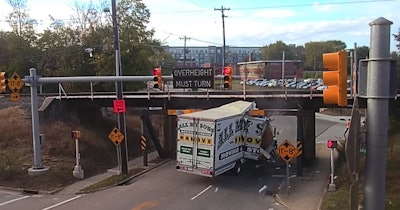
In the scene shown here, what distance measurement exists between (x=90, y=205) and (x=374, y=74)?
18436mm

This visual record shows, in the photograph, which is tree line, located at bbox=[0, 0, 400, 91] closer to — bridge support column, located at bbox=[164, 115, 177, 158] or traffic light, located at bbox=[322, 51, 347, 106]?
bridge support column, located at bbox=[164, 115, 177, 158]

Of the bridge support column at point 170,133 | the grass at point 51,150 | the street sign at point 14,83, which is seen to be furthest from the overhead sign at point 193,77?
the bridge support column at point 170,133

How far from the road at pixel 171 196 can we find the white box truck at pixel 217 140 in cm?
99

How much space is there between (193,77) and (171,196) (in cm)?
579

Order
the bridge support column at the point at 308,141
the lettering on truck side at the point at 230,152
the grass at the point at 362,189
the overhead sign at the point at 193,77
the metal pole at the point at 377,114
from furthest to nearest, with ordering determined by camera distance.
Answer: the bridge support column at the point at 308,141
the lettering on truck side at the point at 230,152
the overhead sign at the point at 193,77
the grass at the point at 362,189
the metal pole at the point at 377,114

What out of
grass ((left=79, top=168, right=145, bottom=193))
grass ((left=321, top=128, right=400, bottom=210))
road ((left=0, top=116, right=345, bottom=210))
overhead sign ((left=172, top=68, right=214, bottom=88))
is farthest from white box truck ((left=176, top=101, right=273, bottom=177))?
grass ((left=321, top=128, right=400, bottom=210))

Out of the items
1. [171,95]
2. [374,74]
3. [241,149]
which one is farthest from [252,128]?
[374,74]

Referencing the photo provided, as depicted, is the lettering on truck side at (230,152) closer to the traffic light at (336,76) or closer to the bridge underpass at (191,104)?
the bridge underpass at (191,104)

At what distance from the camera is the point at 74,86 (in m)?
49.3

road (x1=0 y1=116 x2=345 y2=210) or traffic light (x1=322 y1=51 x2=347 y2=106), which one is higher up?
traffic light (x1=322 y1=51 x2=347 y2=106)

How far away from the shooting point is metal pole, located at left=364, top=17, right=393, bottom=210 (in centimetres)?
368

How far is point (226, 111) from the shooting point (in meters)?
26.2

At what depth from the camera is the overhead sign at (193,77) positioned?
21109mm

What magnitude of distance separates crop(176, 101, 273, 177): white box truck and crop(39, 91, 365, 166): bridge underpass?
207cm
